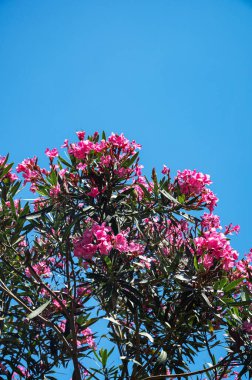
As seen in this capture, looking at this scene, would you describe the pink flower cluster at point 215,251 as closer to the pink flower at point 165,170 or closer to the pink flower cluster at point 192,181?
the pink flower cluster at point 192,181

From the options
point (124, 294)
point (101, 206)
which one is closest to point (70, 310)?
point (124, 294)

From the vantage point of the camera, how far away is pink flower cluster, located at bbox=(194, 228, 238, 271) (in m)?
2.84

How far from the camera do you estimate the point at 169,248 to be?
3367 mm

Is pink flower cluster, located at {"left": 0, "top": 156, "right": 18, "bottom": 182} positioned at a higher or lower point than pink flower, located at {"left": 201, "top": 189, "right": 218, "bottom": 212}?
higher

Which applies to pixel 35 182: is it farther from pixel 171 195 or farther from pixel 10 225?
pixel 171 195

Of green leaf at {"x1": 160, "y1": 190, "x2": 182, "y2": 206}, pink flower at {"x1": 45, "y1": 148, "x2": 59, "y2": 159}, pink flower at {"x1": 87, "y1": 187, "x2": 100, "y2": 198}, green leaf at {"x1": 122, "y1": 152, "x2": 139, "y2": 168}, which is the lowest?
green leaf at {"x1": 160, "y1": 190, "x2": 182, "y2": 206}

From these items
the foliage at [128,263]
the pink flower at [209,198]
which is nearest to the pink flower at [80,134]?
the foliage at [128,263]

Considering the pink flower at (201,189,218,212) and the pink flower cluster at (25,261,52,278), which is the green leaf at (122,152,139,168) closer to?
the pink flower at (201,189,218,212)

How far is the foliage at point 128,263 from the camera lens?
2885mm

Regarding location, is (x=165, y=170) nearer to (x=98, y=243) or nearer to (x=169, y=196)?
(x=169, y=196)

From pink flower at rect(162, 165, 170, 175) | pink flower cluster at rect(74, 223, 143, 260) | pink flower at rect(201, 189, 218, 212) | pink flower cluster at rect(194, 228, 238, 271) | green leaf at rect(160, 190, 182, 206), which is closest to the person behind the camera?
pink flower cluster at rect(74, 223, 143, 260)

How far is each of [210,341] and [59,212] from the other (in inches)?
54.3

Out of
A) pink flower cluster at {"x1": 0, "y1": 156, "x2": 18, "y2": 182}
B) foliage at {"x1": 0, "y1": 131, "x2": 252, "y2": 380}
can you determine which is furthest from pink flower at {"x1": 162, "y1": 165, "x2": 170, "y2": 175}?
pink flower cluster at {"x1": 0, "y1": 156, "x2": 18, "y2": 182}

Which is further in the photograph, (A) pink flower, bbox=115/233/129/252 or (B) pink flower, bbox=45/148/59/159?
(B) pink flower, bbox=45/148/59/159
